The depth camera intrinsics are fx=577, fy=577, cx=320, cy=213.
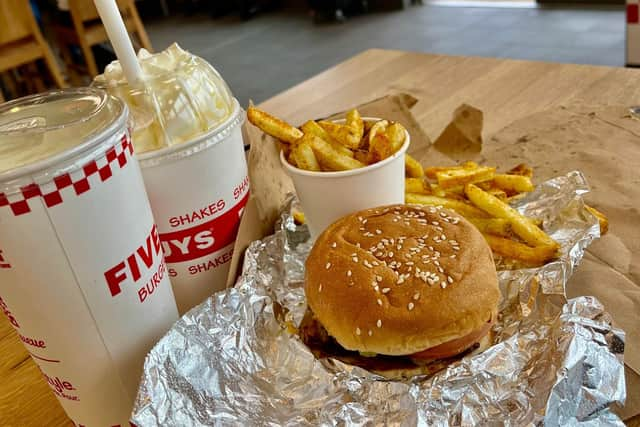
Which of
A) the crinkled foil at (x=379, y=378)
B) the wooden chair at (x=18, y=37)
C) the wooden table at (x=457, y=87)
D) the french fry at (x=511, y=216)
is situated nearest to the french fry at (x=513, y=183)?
the french fry at (x=511, y=216)

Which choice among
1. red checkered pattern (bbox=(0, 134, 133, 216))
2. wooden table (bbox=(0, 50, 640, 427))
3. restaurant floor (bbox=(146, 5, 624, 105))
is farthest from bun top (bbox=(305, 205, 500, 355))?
restaurant floor (bbox=(146, 5, 624, 105))

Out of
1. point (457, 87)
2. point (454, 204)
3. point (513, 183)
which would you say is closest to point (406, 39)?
point (457, 87)

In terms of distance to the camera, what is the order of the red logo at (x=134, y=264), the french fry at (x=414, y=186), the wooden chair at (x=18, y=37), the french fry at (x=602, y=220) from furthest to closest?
the wooden chair at (x=18, y=37) < the french fry at (x=414, y=186) < the french fry at (x=602, y=220) < the red logo at (x=134, y=264)

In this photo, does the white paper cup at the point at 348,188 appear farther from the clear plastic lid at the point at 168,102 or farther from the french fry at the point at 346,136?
Result: the clear plastic lid at the point at 168,102

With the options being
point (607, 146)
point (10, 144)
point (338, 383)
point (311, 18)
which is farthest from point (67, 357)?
point (311, 18)

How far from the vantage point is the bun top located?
3.26 feet

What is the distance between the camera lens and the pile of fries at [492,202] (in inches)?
48.6

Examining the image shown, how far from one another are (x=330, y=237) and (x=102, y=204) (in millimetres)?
500

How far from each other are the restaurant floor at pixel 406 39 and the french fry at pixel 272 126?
12.7 feet

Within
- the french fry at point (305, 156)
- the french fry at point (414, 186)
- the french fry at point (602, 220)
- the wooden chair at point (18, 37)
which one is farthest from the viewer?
the wooden chair at point (18, 37)

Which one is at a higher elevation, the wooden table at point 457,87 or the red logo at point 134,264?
the red logo at point 134,264

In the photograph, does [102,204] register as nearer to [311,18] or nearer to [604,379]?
[604,379]

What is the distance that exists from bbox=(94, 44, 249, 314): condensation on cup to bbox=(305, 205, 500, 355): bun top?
0.69 ft

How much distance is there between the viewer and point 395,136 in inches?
49.4
